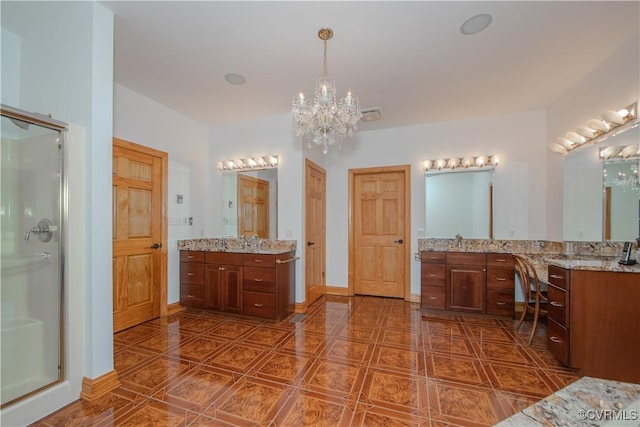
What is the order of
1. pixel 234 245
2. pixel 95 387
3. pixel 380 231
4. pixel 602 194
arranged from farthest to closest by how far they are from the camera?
1. pixel 380 231
2. pixel 234 245
3. pixel 602 194
4. pixel 95 387

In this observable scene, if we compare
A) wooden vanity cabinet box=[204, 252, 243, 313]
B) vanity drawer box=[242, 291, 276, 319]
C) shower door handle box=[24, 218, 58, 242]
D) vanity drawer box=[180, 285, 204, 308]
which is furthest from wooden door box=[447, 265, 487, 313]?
shower door handle box=[24, 218, 58, 242]

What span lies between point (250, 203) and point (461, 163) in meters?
3.25

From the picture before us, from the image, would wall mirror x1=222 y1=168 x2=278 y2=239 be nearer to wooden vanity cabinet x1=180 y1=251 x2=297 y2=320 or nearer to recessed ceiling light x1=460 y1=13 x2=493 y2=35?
wooden vanity cabinet x1=180 y1=251 x2=297 y2=320

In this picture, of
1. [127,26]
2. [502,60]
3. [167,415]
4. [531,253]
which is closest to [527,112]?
[502,60]

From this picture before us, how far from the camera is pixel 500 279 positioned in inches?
138

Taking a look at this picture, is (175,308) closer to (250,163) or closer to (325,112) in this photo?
(250,163)

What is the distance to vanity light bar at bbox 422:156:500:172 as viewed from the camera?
403 cm

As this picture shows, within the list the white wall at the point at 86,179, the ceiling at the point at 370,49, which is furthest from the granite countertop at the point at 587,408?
the white wall at the point at 86,179

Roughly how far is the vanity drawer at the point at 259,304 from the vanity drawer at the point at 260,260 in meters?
0.35

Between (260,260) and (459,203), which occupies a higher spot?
(459,203)

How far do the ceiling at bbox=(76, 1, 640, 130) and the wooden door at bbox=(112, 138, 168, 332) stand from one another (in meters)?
0.85

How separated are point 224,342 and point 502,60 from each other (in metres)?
3.91

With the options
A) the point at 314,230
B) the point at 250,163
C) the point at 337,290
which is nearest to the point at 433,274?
the point at 337,290

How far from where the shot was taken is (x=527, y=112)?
385cm
